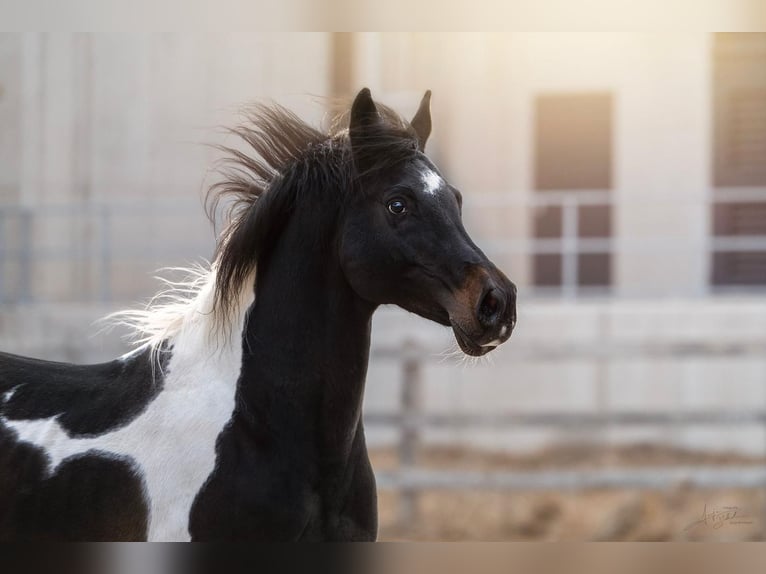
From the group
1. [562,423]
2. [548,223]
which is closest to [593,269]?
[548,223]

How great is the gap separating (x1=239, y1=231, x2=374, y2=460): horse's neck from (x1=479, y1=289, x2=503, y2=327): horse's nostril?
0.22 metres

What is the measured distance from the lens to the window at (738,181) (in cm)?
475

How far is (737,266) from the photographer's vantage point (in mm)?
5203

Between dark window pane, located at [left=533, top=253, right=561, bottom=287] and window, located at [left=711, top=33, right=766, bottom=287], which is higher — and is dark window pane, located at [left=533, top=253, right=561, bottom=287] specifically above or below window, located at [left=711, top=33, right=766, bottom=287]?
below

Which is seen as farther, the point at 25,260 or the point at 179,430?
the point at 25,260

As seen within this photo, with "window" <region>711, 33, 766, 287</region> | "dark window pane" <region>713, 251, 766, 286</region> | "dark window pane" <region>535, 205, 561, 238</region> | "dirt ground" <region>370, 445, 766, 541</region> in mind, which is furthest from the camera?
"dark window pane" <region>535, 205, 561, 238</region>

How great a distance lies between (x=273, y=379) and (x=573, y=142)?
13.7 feet

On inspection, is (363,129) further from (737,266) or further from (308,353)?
(737,266)

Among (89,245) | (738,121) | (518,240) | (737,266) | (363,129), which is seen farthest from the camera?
(737,266)

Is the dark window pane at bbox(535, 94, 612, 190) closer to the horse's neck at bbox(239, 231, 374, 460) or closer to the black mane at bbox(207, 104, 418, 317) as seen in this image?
the black mane at bbox(207, 104, 418, 317)

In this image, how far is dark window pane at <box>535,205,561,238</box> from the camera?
18.5 ft

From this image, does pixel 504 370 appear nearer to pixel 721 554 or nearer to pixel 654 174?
pixel 654 174

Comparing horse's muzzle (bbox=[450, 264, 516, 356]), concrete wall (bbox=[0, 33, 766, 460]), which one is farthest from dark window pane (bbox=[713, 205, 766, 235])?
horse's muzzle (bbox=[450, 264, 516, 356])

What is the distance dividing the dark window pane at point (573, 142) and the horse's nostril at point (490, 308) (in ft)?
12.1
